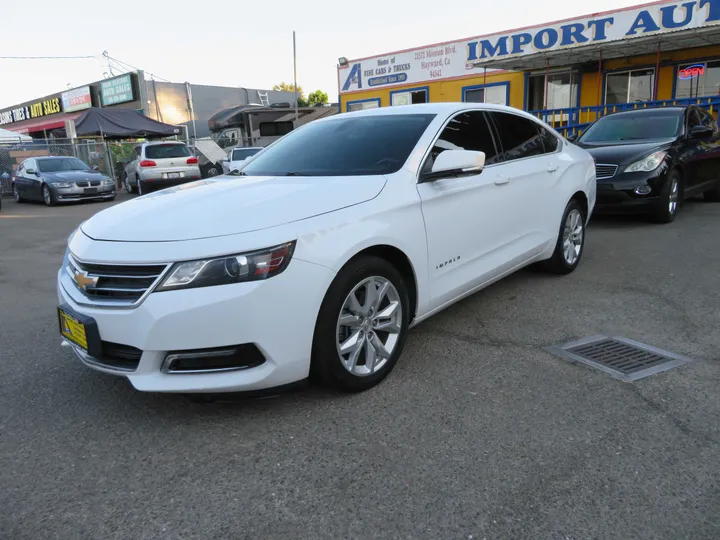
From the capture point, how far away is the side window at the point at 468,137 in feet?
12.2

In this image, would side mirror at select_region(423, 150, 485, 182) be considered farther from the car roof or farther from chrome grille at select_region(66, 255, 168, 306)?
chrome grille at select_region(66, 255, 168, 306)

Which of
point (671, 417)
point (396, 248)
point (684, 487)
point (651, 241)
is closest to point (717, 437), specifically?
point (671, 417)

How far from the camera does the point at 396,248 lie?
3176 mm

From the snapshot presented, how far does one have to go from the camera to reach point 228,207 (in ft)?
9.60

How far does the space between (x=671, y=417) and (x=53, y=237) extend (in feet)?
30.9

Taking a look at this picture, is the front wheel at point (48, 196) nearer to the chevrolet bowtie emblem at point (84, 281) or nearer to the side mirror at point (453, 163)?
the chevrolet bowtie emblem at point (84, 281)

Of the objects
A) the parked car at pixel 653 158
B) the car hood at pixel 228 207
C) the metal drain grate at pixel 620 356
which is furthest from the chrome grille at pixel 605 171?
the car hood at pixel 228 207

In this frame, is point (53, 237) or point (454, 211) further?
point (53, 237)

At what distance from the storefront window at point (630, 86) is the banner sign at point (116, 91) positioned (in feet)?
92.3

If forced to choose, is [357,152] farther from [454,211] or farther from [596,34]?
[596,34]

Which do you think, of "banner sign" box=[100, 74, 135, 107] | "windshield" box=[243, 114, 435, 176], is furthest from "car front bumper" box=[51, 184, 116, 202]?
"banner sign" box=[100, 74, 135, 107]

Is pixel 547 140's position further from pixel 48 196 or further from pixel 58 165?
pixel 58 165

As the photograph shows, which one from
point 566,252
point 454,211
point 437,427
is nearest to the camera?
point 437,427

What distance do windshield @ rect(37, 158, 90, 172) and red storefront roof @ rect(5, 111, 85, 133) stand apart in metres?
26.7
